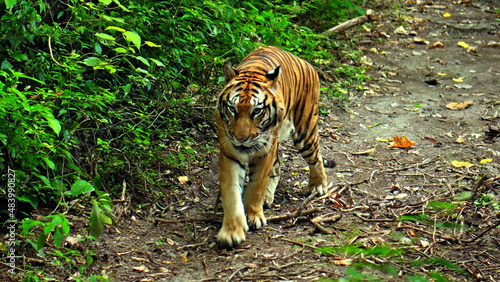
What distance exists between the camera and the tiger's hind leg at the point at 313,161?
4863 millimetres

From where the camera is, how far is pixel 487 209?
4.14 meters

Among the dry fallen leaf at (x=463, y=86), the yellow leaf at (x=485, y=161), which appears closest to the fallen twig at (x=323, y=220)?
the yellow leaf at (x=485, y=161)

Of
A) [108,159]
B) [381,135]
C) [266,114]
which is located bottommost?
[381,135]

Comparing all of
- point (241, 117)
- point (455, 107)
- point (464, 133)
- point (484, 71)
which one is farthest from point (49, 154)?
point (484, 71)

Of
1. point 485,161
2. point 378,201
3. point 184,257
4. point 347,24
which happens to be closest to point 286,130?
point 378,201

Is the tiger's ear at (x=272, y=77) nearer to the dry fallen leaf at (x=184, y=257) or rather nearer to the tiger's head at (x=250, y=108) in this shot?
the tiger's head at (x=250, y=108)

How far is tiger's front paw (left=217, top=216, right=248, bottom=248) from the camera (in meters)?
3.80

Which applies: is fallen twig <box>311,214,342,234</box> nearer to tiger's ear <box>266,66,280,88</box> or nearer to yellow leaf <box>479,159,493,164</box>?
tiger's ear <box>266,66,280,88</box>

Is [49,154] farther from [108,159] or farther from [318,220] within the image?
[318,220]

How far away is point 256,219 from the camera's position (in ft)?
13.6

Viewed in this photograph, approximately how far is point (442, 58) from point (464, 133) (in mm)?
3054

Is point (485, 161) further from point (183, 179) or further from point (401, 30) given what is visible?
point (401, 30)

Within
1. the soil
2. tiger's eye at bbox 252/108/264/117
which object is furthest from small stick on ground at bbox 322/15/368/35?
tiger's eye at bbox 252/108/264/117

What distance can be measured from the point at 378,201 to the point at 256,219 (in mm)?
1255
